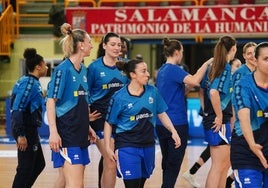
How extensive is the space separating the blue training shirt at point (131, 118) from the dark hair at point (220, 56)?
1.07 metres

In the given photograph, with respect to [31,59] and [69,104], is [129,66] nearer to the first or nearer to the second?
[69,104]

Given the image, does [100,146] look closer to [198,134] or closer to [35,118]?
[35,118]

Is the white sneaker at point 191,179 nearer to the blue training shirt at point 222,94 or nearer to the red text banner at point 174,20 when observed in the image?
the blue training shirt at point 222,94

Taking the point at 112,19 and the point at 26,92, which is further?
the point at 112,19

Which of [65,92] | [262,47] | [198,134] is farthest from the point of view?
[198,134]

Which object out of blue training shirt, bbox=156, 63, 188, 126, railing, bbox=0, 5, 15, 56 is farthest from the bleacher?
blue training shirt, bbox=156, 63, 188, 126

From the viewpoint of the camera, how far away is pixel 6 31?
21.8 meters

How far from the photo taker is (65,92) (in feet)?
23.2

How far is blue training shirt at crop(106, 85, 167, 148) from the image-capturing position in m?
7.26

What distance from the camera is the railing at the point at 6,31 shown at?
21.4m

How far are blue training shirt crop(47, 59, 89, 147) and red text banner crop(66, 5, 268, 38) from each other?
38.9 feet

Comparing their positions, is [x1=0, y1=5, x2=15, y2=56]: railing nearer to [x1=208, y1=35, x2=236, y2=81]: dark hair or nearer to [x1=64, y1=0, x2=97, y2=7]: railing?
[x1=64, y1=0, x2=97, y2=7]: railing

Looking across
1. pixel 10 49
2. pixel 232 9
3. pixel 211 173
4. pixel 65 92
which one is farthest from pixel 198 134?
pixel 65 92

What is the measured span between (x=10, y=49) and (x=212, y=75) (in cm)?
1430
